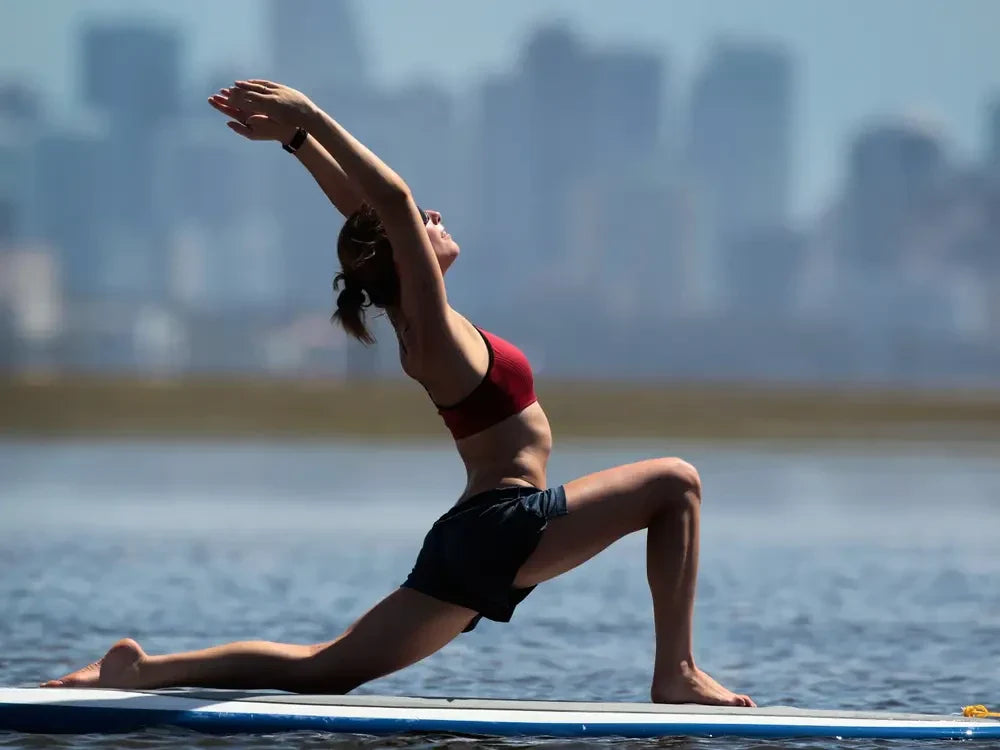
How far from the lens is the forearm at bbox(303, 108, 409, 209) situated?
19.9 ft

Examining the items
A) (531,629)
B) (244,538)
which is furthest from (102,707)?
(244,538)

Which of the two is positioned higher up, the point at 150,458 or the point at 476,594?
the point at 150,458

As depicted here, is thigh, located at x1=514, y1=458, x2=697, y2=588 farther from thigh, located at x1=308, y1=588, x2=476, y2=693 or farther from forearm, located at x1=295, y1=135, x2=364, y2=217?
forearm, located at x1=295, y1=135, x2=364, y2=217

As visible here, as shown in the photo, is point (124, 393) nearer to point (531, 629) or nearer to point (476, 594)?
point (531, 629)

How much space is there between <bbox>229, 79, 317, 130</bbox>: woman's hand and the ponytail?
61cm

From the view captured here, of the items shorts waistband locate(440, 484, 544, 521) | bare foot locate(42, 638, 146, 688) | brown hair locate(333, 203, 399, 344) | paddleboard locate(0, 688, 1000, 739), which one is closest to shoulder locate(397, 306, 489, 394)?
brown hair locate(333, 203, 399, 344)

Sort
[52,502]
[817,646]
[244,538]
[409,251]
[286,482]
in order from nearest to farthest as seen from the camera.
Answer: [409,251] → [817,646] → [244,538] → [52,502] → [286,482]

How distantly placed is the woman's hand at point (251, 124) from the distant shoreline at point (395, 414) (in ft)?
142

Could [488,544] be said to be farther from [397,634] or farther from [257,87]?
[257,87]

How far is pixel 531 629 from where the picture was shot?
1113 cm

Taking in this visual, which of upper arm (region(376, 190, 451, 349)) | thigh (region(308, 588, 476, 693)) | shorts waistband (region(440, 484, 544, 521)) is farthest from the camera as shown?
thigh (region(308, 588, 476, 693))

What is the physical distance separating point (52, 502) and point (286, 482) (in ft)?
17.1

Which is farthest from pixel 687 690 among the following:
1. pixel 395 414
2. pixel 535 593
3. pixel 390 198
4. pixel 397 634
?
pixel 395 414

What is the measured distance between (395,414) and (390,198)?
5354cm
